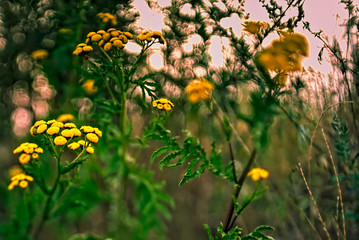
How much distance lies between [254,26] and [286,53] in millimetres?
249

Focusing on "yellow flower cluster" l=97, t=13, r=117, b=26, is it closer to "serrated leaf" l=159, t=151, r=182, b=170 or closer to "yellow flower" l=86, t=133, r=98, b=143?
"yellow flower" l=86, t=133, r=98, b=143

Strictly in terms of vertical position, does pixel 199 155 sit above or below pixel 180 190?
above

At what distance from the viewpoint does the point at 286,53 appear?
1.24 m

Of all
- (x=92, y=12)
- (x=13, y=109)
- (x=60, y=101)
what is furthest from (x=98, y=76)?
(x=13, y=109)

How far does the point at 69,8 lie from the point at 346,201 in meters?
2.55

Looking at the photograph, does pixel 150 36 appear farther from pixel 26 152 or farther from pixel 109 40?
pixel 26 152

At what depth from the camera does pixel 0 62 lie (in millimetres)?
3295

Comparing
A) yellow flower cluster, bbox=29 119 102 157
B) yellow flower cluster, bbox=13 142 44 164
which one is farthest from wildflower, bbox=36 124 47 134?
yellow flower cluster, bbox=13 142 44 164

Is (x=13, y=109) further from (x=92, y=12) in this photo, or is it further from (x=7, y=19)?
(x=92, y=12)

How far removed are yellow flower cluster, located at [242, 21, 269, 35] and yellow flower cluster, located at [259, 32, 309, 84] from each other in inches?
4.8

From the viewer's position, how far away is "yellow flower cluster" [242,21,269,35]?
4.53ft

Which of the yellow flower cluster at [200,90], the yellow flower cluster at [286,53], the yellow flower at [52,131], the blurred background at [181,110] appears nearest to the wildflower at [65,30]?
the blurred background at [181,110]

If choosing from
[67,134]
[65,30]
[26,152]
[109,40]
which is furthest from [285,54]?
[65,30]

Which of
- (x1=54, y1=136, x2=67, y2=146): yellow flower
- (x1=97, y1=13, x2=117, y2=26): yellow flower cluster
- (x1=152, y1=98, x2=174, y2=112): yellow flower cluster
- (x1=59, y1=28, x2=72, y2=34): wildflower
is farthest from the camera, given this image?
(x1=59, y1=28, x2=72, y2=34): wildflower
